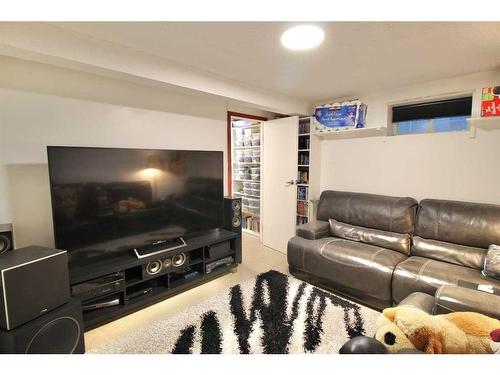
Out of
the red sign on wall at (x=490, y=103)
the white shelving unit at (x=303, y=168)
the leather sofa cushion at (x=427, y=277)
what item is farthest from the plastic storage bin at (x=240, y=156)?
the red sign on wall at (x=490, y=103)

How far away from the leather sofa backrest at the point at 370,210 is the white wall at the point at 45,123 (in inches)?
85.0

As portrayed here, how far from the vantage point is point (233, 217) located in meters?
2.89

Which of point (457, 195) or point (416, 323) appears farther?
point (457, 195)

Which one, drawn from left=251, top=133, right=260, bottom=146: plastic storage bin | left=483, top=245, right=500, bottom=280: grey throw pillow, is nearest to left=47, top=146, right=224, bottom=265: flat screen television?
left=251, top=133, right=260, bottom=146: plastic storage bin

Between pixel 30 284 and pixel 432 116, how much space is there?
12.0 ft

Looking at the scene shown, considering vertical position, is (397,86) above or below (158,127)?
Result: above

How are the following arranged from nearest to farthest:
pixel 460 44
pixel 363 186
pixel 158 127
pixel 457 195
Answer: pixel 460 44
pixel 457 195
pixel 158 127
pixel 363 186

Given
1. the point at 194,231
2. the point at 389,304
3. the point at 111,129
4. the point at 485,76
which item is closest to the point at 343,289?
the point at 389,304

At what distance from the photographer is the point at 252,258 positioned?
3.28 m

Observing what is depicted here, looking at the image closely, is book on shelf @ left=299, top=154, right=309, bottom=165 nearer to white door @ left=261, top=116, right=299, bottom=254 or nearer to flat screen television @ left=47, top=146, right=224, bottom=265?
white door @ left=261, top=116, right=299, bottom=254

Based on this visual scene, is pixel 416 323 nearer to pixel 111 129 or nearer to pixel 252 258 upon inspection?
pixel 252 258

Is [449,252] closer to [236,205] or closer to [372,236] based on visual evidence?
[372,236]

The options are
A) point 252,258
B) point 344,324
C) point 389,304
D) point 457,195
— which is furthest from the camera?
point 252,258

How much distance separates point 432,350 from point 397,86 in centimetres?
261
